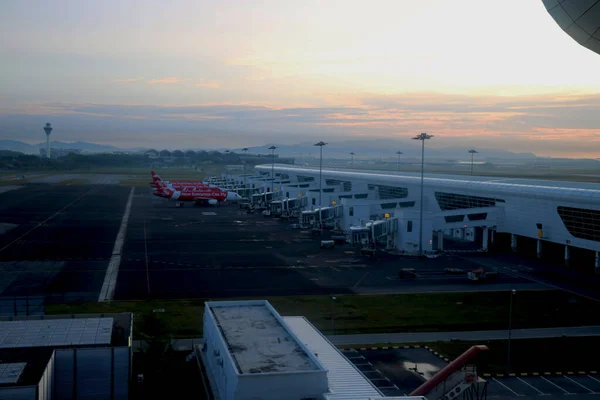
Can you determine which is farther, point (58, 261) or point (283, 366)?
point (58, 261)

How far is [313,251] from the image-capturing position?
211 ft

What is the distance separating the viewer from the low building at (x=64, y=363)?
→ 2130cm

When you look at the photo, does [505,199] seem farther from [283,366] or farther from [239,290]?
[283,366]

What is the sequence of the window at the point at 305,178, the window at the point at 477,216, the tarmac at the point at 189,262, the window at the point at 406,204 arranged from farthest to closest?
the window at the point at 305,178, the window at the point at 406,204, the window at the point at 477,216, the tarmac at the point at 189,262

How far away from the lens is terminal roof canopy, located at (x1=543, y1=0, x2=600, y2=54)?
1032cm

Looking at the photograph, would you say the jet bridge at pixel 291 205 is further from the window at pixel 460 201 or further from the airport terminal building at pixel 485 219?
the window at pixel 460 201

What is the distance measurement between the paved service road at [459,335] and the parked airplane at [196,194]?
3219 inches

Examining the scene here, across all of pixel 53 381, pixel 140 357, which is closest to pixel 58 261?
pixel 140 357

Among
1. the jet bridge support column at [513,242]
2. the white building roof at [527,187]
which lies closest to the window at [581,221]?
the white building roof at [527,187]

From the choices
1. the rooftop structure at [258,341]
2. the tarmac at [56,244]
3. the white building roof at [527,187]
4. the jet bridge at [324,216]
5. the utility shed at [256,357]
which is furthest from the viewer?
the jet bridge at [324,216]

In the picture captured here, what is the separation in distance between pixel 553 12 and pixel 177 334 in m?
28.2

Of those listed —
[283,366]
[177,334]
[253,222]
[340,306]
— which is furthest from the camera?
[253,222]

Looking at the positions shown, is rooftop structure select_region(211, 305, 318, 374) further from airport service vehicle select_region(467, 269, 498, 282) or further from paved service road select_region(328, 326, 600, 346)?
airport service vehicle select_region(467, 269, 498, 282)

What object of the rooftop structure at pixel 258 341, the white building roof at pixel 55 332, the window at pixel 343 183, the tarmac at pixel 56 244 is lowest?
the tarmac at pixel 56 244
